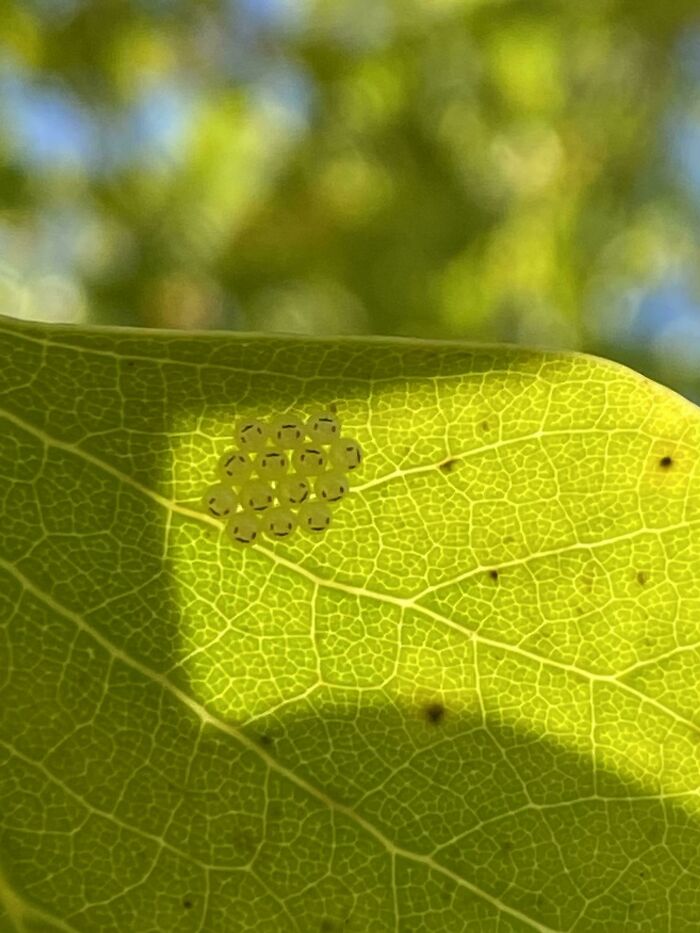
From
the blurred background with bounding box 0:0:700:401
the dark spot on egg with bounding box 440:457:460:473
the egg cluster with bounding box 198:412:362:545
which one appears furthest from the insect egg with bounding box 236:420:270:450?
the blurred background with bounding box 0:0:700:401

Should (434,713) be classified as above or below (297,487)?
below

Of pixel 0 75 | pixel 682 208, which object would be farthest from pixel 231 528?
pixel 682 208

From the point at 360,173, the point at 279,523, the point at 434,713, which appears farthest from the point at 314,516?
the point at 360,173

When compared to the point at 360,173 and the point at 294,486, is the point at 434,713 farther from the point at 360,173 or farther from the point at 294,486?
the point at 360,173

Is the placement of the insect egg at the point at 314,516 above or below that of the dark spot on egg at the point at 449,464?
below

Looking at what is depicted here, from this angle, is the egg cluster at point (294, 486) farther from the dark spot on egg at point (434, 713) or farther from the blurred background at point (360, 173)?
the blurred background at point (360, 173)

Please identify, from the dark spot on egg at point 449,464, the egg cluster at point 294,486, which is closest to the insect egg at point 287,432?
the egg cluster at point 294,486

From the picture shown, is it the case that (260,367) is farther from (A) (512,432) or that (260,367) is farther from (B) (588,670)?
(B) (588,670)
